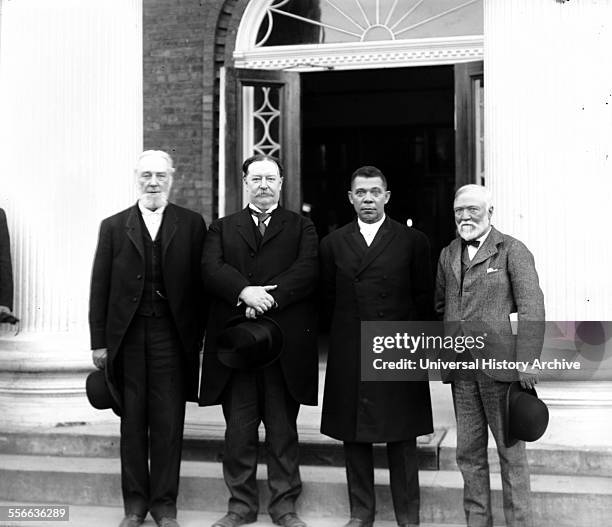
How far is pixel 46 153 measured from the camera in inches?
236

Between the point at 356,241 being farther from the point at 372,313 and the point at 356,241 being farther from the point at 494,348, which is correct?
the point at 494,348

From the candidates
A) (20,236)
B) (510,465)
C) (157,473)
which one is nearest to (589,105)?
(510,465)

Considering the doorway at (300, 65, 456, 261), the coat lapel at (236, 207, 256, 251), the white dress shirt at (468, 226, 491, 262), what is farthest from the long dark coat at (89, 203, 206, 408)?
the doorway at (300, 65, 456, 261)

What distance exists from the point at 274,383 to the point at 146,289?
2.91ft

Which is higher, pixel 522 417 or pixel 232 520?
pixel 522 417

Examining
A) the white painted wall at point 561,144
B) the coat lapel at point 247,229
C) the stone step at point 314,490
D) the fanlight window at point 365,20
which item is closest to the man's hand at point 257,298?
the coat lapel at point 247,229

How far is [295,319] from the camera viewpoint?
464cm

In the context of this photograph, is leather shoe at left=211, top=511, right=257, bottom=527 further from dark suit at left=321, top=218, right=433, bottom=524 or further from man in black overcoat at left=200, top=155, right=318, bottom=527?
dark suit at left=321, top=218, right=433, bottom=524

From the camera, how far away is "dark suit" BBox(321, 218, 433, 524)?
446 centimetres

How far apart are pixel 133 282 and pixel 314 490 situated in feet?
5.33

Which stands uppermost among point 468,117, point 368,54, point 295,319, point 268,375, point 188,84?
point 368,54

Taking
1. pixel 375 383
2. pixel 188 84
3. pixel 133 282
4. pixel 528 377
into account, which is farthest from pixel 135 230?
pixel 188 84

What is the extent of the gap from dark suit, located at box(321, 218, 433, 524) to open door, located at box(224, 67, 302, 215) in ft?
12.7

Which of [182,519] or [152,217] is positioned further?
[182,519]
